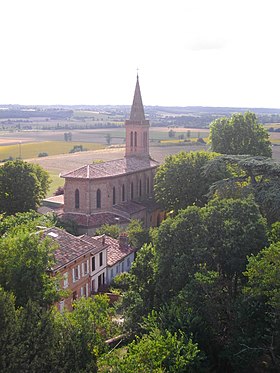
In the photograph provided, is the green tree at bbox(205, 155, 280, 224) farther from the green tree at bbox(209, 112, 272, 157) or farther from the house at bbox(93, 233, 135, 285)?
the green tree at bbox(209, 112, 272, 157)

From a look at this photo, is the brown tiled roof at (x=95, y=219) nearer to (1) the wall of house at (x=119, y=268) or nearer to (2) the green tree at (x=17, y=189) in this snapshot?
(2) the green tree at (x=17, y=189)

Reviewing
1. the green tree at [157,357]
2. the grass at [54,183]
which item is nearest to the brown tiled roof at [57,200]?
the grass at [54,183]

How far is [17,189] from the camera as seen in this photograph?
54.7 metres

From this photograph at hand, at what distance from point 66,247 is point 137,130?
3620 centimetres

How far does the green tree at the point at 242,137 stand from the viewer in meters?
64.6

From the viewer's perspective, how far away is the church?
54875mm

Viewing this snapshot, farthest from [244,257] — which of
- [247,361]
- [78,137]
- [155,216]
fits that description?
[78,137]

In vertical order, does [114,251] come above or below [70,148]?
above

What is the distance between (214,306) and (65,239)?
48.5 ft

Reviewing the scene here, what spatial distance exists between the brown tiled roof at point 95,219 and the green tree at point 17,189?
403 cm

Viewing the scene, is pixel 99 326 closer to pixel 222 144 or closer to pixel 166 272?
pixel 166 272

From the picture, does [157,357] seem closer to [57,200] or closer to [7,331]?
[7,331]

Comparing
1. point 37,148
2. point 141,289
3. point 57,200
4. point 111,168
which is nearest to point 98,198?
point 111,168

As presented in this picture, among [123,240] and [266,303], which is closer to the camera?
[266,303]
